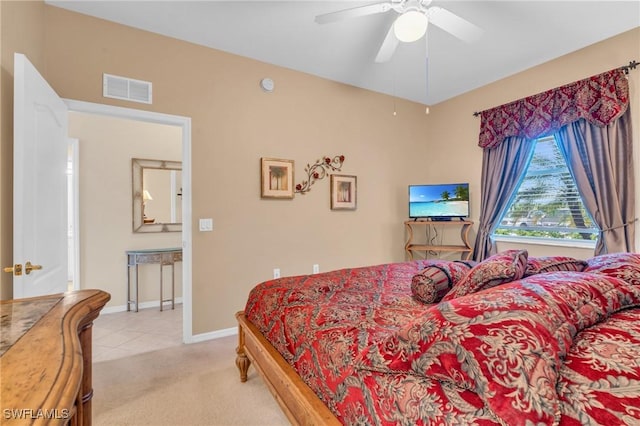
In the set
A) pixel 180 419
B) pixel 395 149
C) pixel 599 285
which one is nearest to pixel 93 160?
pixel 180 419

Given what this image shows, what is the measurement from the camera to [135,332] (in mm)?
3078

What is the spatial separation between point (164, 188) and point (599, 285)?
4500 millimetres

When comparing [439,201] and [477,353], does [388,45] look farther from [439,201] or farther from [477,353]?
[477,353]

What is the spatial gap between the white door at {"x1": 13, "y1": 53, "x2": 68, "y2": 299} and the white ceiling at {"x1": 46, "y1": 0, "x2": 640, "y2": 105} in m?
1.10

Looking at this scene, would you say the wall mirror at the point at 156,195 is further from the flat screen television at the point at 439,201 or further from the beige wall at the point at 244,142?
the flat screen television at the point at 439,201

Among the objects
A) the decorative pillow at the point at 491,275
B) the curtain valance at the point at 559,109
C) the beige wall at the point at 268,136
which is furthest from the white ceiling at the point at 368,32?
the decorative pillow at the point at 491,275

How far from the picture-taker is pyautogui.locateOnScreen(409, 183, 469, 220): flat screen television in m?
3.65

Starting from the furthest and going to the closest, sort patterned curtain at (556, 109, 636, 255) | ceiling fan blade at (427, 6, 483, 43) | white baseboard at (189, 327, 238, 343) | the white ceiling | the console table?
1. the console table
2. white baseboard at (189, 327, 238, 343)
3. patterned curtain at (556, 109, 636, 255)
4. the white ceiling
5. ceiling fan blade at (427, 6, 483, 43)

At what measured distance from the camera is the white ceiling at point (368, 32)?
2359mm

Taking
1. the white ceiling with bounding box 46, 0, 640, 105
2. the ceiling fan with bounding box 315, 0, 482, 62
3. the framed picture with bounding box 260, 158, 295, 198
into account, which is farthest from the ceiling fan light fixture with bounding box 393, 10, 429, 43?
the framed picture with bounding box 260, 158, 295, 198

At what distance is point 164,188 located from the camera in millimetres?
4148

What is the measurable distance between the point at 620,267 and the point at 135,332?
12.8 ft

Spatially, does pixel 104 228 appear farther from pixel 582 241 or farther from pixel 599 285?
pixel 582 241

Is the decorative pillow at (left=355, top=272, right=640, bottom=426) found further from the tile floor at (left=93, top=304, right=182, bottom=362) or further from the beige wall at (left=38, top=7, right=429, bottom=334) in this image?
the tile floor at (left=93, top=304, right=182, bottom=362)
